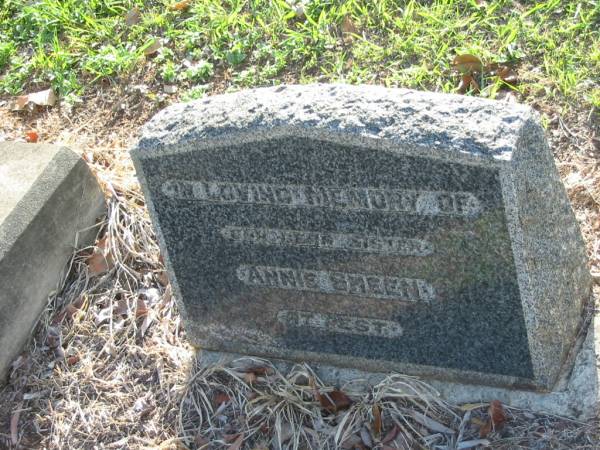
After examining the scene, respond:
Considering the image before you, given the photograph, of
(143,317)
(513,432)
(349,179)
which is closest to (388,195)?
(349,179)

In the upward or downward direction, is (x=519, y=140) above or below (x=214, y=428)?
above

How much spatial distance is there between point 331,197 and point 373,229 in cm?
15

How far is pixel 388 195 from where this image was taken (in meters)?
2.33

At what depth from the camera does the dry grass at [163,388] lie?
2.74 m

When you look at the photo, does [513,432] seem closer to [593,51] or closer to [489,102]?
[489,102]

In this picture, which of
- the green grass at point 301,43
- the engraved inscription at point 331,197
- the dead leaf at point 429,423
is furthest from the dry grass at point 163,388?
the engraved inscription at point 331,197

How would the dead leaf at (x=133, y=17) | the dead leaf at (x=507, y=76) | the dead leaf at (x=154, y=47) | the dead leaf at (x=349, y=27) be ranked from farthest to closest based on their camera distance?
the dead leaf at (x=133, y=17) < the dead leaf at (x=154, y=47) < the dead leaf at (x=349, y=27) < the dead leaf at (x=507, y=76)

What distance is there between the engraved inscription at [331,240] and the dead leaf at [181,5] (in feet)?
7.02

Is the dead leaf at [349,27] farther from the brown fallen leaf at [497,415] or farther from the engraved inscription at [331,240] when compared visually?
the brown fallen leaf at [497,415]

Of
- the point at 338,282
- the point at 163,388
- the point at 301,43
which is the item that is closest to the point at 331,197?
the point at 338,282

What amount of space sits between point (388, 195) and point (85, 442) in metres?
1.51

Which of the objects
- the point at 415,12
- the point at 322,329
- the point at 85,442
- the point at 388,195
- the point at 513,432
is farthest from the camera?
the point at 415,12

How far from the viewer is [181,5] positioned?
14.6ft

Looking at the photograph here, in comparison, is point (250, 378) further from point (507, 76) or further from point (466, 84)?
point (507, 76)
